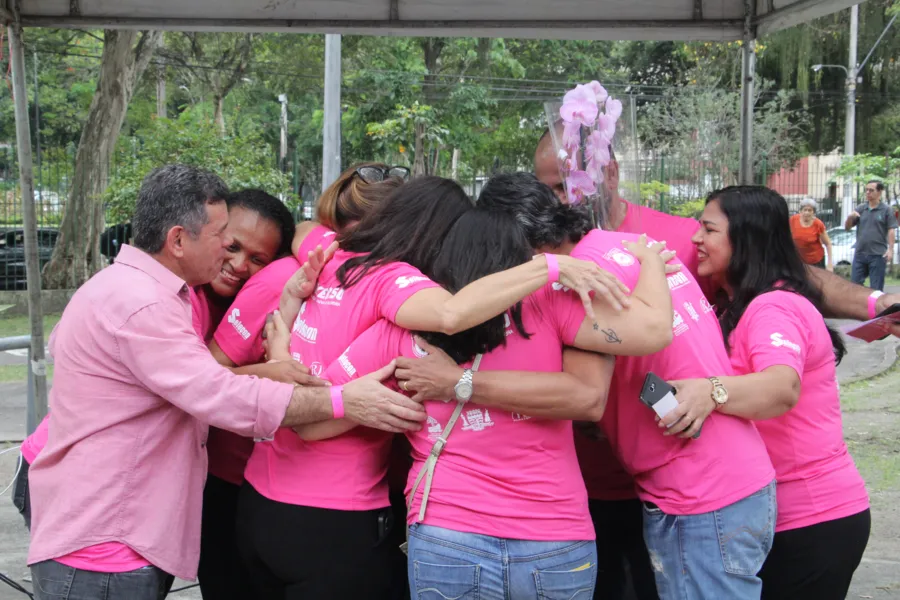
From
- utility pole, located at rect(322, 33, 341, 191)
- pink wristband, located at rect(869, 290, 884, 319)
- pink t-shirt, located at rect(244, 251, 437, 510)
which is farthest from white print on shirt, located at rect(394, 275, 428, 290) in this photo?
utility pole, located at rect(322, 33, 341, 191)

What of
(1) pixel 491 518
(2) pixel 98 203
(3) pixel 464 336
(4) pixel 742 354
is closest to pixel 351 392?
(3) pixel 464 336

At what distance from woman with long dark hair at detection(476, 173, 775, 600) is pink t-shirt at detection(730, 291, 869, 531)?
0.15 meters

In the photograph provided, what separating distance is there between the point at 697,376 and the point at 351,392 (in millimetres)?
932

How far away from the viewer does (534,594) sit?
2115mm

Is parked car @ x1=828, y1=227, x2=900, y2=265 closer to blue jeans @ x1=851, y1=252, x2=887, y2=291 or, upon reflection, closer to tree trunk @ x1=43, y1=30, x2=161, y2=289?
blue jeans @ x1=851, y1=252, x2=887, y2=291

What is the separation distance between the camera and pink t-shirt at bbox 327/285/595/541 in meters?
2.13

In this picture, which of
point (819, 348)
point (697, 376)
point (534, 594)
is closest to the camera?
point (534, 594)

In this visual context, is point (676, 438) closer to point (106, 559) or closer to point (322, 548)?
point (322, 548)

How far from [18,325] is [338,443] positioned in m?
13.1

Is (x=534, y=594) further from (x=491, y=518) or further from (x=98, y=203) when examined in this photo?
(x=98, y=203)

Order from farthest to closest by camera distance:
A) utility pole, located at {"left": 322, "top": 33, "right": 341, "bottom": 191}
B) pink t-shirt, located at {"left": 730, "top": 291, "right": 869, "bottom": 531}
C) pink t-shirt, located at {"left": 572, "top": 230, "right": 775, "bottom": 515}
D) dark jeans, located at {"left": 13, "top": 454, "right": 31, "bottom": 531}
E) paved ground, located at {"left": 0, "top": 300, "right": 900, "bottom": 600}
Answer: utility pole, located at {"left": 322, "top": 33, "right": 341, "bottom": 191}, paved ground, located at {"left": 0, "top": 300, "right": 900, "bottom": 600}, dark jeans, located at {"left": 13, "top": 454, "right": 31, "bottom": 531}, pink t-shirt, located at {"left": 730, "top": 291, "right": 869, "bottom": 531}, pink t-shirt, located at {"left": 572, "top": 230, "right": 775, "bottom": 515}

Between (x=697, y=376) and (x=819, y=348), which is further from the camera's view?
(x=819, y=348)

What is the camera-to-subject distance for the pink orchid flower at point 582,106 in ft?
9.29

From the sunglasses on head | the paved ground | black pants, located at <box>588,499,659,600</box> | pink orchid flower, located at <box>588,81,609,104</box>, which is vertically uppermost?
pink orchid flower, located at <box>588,81,609,104</box>
